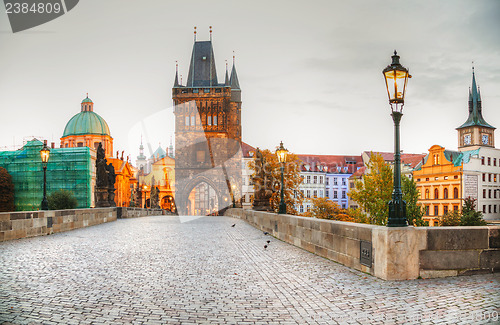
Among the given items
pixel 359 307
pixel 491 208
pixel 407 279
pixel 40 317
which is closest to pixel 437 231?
pixel 407 279

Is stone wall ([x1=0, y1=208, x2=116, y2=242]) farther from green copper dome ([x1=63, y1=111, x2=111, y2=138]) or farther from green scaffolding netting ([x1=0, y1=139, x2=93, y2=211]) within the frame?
green copper dome ([x1=63, y1=111, x2=111, y2=138])

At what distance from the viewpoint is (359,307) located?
5.40 meters

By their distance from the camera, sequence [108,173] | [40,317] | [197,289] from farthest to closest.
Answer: [108,173] → [197,289] → [40,317]

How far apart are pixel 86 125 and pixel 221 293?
96997mm

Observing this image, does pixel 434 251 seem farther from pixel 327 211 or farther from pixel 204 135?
pixel 204 135

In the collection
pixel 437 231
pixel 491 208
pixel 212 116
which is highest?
pixel 212 116

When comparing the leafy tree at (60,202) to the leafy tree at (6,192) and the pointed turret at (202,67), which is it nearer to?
the leafy tree at (6,192)

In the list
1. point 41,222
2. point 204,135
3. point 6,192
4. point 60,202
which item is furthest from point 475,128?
point 41,222

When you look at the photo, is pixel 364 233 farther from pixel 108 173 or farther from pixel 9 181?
pixel 9 181

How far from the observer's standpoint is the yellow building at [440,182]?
61.8m

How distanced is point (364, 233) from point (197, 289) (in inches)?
113

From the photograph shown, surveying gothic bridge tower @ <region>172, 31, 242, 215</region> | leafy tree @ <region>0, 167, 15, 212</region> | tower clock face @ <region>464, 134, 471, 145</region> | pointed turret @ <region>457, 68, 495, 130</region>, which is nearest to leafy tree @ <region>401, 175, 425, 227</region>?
gothic bridge tower @ <region>172, 31, 242, 215</region>

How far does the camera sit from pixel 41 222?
48.1ft

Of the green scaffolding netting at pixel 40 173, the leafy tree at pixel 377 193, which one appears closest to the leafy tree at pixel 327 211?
the leafy tree at pixel 377 193
